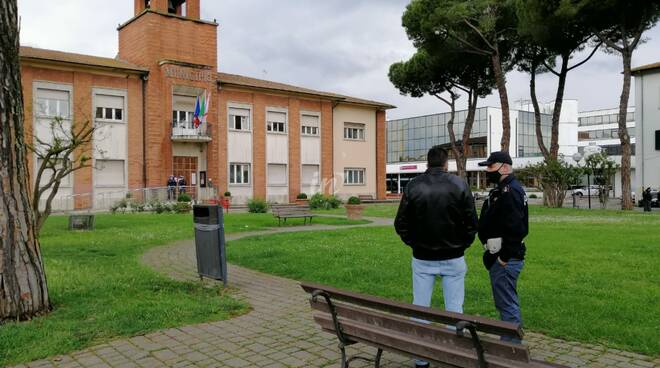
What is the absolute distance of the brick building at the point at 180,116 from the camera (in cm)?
3092

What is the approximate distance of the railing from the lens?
30033 millimetres

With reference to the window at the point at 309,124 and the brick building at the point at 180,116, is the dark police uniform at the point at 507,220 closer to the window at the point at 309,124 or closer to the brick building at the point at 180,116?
the brick building at the point at 180,116

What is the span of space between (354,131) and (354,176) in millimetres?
3698

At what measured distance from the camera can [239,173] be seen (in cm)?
3778

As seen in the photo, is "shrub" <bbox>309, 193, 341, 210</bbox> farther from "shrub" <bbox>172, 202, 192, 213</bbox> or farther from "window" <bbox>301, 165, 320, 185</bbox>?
"window" <bbox>301, 165, 320, 185</bbox>

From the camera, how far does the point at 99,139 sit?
3153 centimetres

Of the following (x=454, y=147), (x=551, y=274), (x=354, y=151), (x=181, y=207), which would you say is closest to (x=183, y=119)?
(x=181, y=207)

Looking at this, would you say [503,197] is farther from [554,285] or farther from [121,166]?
[121,166]

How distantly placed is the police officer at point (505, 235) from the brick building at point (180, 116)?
27229 mm

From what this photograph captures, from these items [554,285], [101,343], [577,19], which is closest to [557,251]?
[554,285]

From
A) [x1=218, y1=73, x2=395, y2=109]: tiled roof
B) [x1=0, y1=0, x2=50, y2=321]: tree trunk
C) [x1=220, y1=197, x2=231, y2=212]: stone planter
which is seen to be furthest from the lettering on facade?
[x1=0, y1=0, x2=50, y2=321]: tree trunk

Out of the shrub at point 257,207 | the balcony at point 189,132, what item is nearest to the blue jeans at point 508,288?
the shrub at point 257,207

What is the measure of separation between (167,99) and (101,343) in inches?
1198

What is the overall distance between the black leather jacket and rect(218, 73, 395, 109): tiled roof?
33696 mm
